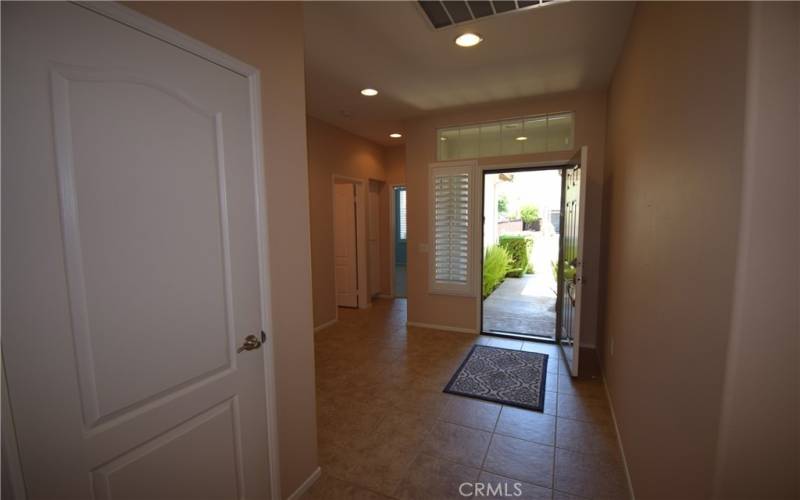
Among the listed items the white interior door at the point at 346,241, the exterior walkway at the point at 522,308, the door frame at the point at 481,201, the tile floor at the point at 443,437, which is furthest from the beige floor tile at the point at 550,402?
the white interior door at the point at 346,241

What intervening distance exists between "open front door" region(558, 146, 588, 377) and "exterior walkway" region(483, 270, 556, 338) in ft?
2.33

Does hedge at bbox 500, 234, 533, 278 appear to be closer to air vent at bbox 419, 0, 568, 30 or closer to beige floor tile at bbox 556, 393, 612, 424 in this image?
beige floor tile at bbox 556, 393, 612, 424

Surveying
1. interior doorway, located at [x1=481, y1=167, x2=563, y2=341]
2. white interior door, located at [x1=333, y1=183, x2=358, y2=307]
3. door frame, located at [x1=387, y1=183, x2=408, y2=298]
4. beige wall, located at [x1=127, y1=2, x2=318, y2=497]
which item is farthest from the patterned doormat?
door frame, located at [x1=387, y1=183, x2=408, y2=298]

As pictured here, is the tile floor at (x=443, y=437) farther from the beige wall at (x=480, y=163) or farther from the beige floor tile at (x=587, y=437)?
the beige wall at (x=480, y=163)

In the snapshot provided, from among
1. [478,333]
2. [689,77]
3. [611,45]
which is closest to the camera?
[689,77]

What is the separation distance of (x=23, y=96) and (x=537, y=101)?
12.7ft

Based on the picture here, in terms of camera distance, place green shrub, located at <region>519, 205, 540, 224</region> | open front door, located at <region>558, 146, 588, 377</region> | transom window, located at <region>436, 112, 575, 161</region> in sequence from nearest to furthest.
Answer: open front door, located at <region>558, 146, 588, 377</region> < transom window, located at <region>436, 112, 575, 161</region> < green shrub, located at <region>519, 205, 540, 224</region>

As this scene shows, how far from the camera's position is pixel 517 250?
8.44 meters

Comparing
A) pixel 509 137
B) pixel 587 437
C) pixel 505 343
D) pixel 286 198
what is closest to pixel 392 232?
pixel 509 137

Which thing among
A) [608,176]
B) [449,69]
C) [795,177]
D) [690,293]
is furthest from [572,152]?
[795,177]

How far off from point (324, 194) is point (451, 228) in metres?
1.76

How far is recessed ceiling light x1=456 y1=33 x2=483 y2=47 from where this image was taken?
229 cm

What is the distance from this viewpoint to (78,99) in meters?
0.93

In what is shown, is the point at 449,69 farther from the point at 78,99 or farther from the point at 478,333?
the point at 478,333
